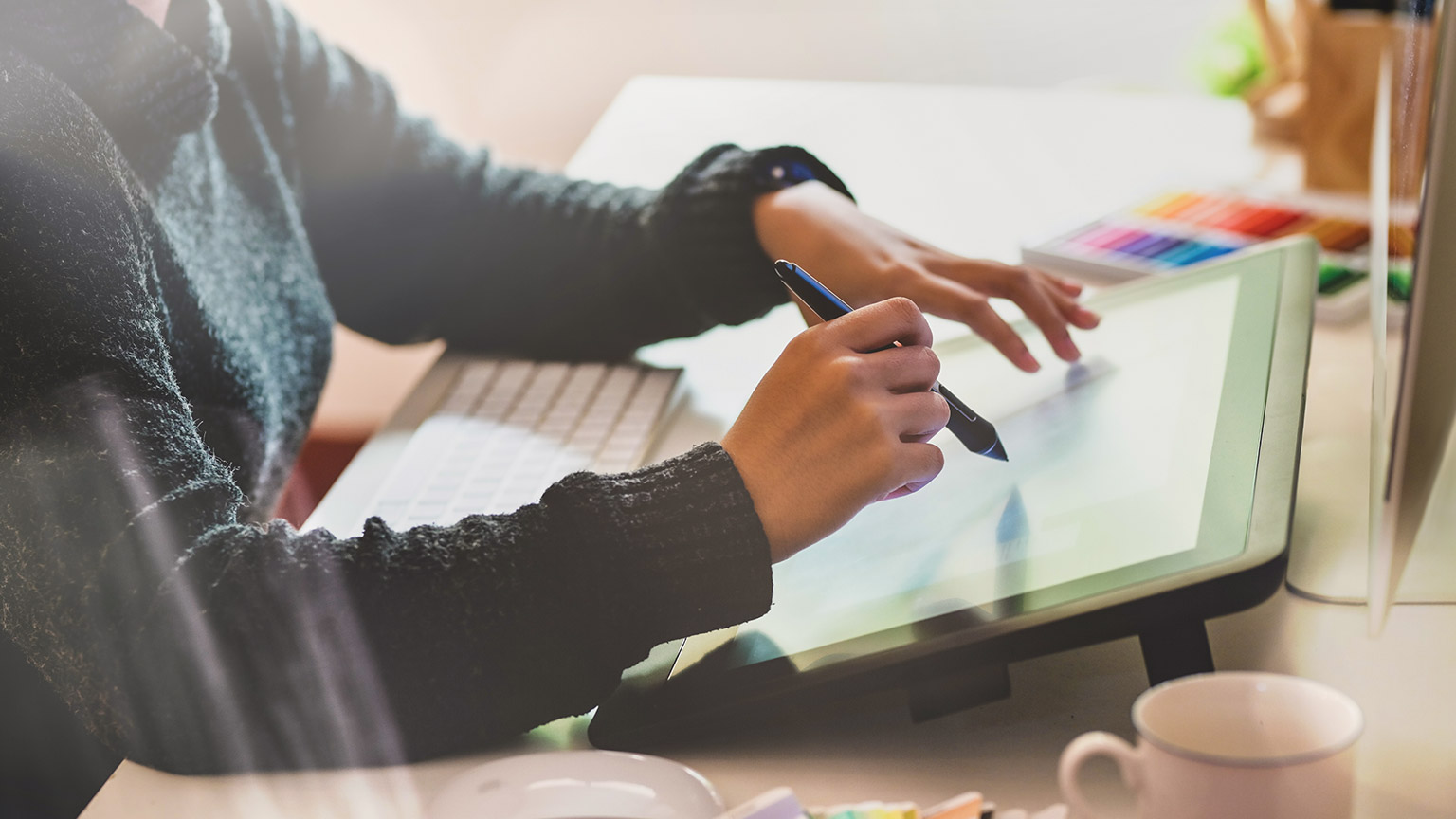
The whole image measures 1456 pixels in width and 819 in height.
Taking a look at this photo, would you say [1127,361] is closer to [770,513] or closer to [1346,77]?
[770,513]

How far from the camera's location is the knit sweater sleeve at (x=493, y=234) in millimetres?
775

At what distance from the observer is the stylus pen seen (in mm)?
512

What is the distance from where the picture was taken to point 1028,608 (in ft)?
1.40

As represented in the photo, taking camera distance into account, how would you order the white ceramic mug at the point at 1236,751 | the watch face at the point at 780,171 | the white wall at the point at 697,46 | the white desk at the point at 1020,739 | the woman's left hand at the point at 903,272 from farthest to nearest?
the white wall at the point at 697,46
the watch face at the point at 780,171
the woman's left hand at the point at 903,272
the white desk at the point at 1020,739
the white ceramic mug at the point at 1236,751

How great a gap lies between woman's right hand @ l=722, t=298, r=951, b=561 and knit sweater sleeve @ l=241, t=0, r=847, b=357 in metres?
0.28

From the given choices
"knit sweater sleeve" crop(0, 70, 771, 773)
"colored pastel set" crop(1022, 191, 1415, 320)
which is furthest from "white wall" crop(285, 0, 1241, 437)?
"knit sweater sleeve" crop(0, 70, 771, 773)

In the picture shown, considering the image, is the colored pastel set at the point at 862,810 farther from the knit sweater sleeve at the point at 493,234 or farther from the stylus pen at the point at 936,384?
the knit sweater sleeve at the point at 493,234

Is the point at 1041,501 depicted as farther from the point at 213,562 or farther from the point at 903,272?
the point at 213,562

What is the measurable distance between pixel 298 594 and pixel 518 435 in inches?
10.6

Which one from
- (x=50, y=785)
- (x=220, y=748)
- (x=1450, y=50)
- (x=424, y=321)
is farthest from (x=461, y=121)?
(x=1450, y=50)

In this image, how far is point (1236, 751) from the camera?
0.35 m

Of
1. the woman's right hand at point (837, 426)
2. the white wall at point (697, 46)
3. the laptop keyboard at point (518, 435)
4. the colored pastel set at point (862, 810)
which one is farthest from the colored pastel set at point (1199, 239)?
the white wall at point (697, 46)

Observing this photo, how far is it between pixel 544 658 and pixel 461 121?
1740 millimetres

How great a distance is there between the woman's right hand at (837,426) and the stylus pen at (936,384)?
30 millimetres
